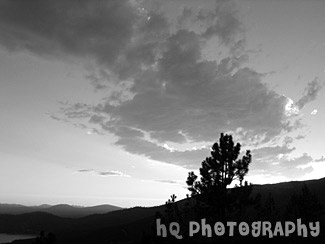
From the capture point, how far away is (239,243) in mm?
35344

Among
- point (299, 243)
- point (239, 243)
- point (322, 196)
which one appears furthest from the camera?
point (322, 196)

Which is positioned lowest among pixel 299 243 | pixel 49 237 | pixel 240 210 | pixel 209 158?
pixel 299 243

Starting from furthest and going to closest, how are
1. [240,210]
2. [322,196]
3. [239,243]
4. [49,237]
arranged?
[322,196] → [239,243] → [240,210] → [49,237]

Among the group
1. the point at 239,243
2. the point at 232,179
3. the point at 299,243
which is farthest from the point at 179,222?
the point at 299,243

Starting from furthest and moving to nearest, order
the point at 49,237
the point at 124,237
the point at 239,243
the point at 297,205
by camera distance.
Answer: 1. the point at 124,237
2. the point at 297,205
3. the point at 239,243
4. the point at 49,237

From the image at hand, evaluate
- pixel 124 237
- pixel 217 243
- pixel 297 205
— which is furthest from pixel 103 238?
pixel 217 243

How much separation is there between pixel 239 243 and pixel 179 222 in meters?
14.3

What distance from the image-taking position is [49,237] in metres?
24.3

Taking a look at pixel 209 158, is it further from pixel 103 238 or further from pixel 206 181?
pixel 103 238

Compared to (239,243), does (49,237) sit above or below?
above

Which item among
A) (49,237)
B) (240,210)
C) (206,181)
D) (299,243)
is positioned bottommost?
(299,243)

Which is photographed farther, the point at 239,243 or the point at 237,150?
the point at 239,243

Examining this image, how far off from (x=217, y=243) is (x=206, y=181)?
626 cm

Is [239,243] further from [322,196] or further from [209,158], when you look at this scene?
[322,196]
